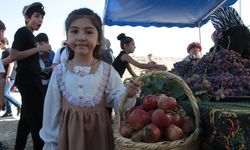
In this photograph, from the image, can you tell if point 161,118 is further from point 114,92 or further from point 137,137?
point 114,92

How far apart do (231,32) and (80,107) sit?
136cm

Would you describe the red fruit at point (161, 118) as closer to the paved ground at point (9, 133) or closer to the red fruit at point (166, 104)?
the red fruit at point (166, 104)

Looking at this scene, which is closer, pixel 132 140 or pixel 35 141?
pixel 132 140

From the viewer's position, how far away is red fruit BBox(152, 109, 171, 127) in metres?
1.49

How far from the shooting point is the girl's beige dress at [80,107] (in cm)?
176

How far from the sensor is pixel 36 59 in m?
3.27

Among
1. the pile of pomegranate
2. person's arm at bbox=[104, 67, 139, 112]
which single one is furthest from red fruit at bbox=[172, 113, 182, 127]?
person's arm at bbox=[104, 67, 139, 112]

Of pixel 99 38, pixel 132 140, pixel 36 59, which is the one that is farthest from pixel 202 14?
pixel 132 140

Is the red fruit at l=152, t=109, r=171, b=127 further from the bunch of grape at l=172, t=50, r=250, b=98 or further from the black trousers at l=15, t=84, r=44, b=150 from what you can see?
the black trousers at l=15, t=84, r=44, b=150

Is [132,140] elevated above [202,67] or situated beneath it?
situated beneath

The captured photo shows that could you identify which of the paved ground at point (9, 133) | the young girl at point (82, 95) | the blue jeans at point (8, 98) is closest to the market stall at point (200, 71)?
the young girl at point (82, 95)

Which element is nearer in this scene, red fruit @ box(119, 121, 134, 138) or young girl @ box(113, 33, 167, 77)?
red fruit @ box(119, 121, 134, 138)

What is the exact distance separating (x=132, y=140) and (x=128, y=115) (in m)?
0.18

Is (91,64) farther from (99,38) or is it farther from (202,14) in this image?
(202,14)
